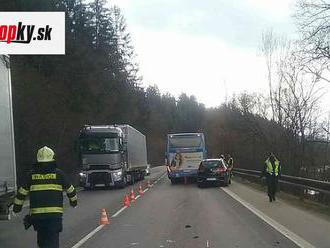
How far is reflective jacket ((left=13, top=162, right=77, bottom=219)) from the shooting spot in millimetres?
7625

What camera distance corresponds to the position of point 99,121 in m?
58.9

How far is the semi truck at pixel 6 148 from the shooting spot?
11.4m

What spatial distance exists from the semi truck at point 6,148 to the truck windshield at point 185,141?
25006 mm

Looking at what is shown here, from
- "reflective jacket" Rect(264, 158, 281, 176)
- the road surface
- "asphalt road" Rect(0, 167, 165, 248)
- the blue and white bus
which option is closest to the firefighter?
the road surface

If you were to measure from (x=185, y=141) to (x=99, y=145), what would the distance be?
307 inches

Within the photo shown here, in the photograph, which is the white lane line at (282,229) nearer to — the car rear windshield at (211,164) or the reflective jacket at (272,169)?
the reflective jacket at (272,169)

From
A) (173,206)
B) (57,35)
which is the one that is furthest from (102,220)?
(57,35)

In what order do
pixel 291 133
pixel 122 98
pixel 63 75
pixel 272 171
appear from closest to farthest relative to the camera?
pixel 272 171
pixel 291 133
pixel 63 75
pixel 122 98

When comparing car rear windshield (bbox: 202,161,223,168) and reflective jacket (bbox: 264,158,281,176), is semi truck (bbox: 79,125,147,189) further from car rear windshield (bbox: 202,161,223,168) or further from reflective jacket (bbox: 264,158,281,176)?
reflective jacket (bbox: 264,158,281,176)

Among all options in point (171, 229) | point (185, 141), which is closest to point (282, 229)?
point (171, 229)

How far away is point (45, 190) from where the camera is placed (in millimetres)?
7691

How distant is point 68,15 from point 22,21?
2856cm

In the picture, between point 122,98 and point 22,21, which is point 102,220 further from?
point 122,98

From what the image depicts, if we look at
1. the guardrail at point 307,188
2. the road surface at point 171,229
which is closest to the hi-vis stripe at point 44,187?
the road surface at point 171,229
